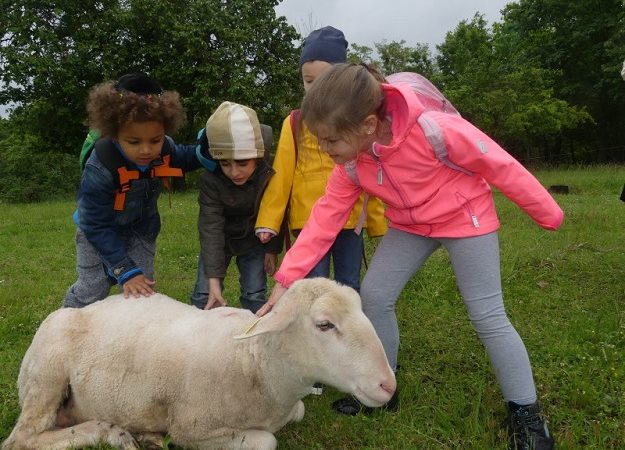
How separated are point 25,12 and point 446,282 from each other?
24311 mm

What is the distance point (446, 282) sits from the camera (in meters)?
5.67

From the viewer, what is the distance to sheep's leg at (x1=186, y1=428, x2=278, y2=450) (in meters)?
2.71

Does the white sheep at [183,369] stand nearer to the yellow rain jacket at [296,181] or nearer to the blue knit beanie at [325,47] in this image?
the yellow rain jacket at [296,181]

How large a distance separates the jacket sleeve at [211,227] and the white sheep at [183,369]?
492 mm

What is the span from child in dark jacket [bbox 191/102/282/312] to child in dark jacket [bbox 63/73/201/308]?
0.99ft

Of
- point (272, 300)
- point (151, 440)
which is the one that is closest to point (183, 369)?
point (151, 440)

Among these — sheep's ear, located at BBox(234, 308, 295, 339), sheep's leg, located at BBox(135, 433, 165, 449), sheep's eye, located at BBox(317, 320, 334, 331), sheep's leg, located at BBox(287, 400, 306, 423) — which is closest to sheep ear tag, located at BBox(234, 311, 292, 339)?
sheep's ear, located at BBox(234, 308, 295, 339)

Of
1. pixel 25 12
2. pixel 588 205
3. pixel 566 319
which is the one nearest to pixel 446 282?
pixel 566 319

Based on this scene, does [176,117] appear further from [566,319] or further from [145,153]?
[566,319]

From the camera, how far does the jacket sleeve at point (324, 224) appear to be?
3.16 meters

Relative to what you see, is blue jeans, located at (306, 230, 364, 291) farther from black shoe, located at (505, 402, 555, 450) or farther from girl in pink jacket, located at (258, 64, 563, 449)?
black shoe, located at (505, 402, 555, 450)

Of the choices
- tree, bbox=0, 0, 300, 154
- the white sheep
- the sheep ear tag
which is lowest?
the white sheep

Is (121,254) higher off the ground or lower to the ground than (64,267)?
higher

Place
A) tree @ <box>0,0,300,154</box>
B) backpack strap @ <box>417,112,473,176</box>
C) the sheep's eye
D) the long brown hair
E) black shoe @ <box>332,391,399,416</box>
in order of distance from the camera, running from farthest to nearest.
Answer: tree @ <box>0,0,300,154</box> → black shoe @ <box>332,391,399,416</box> → backpack strap @ <box>417,112,473,176</box> → the long brown hair → the sheep's eye
